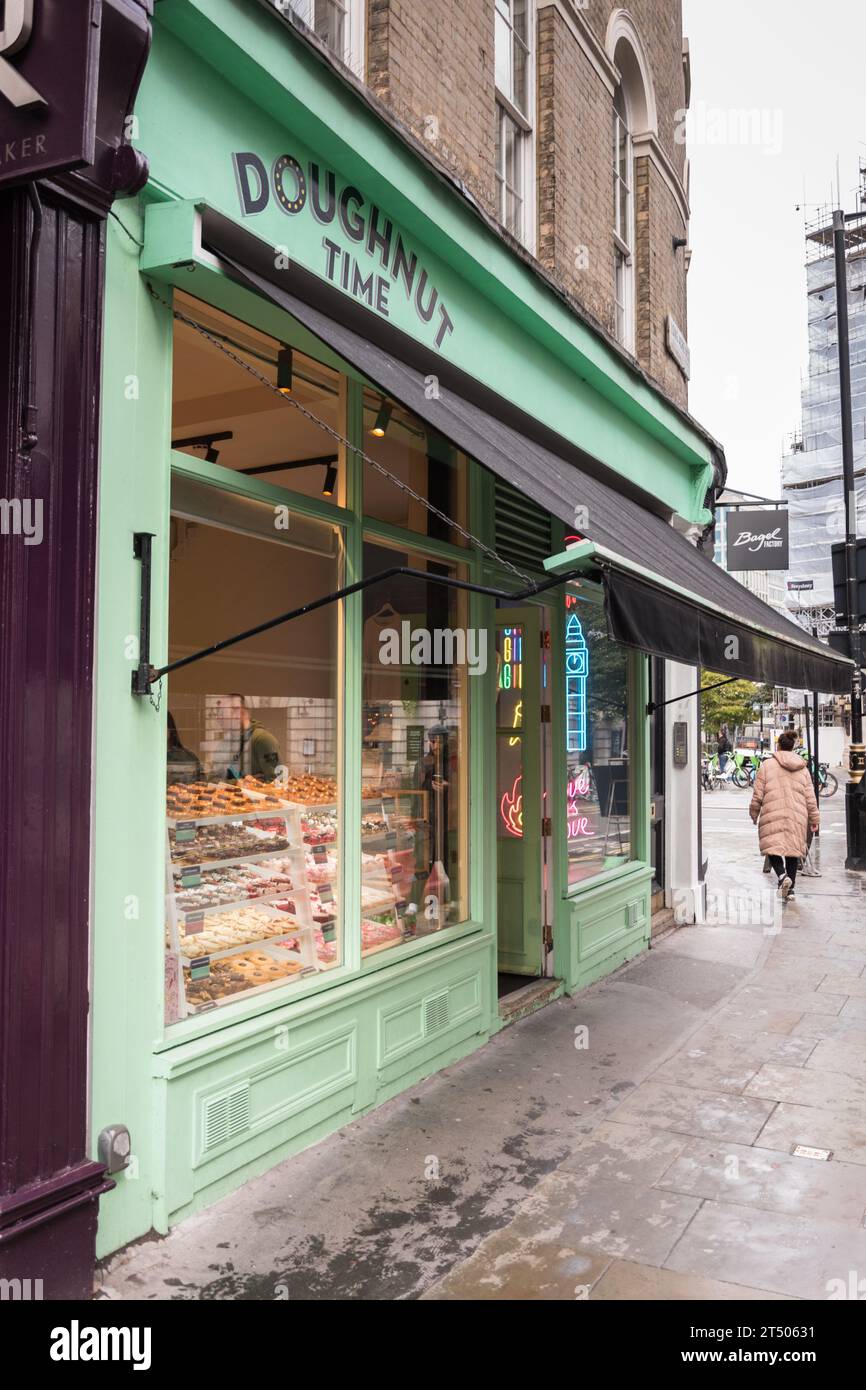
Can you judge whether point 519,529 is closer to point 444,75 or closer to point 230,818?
point 444,75

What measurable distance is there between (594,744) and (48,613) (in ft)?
20.7

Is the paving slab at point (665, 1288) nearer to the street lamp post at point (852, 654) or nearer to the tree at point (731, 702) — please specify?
the street lamp post at point (852, 654)

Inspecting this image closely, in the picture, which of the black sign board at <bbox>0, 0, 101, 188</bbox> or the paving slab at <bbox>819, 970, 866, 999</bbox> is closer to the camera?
the black sign board at <bbox>0, 0, 101, 188</bbox>

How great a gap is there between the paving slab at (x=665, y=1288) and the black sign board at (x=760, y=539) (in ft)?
37.9

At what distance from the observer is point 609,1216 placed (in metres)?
4.24

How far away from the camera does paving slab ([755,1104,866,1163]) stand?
496 cm

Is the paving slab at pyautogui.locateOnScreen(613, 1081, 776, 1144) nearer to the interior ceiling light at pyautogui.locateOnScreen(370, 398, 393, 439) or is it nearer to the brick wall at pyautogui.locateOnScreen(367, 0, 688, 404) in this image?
the interior ceiling light at pyautogui.locateOnScreen(370, 398, 393, 439)

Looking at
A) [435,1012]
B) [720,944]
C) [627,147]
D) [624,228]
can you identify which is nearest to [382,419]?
[435,1012]

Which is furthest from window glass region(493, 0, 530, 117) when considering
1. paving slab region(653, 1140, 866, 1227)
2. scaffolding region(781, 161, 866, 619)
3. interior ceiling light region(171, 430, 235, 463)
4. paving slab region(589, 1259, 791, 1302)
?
scaffolding region(781, 161, 866, 619)

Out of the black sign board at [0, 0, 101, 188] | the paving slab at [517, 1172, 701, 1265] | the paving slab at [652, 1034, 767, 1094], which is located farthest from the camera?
the paving slab at [652, 1034, 767, 1094]

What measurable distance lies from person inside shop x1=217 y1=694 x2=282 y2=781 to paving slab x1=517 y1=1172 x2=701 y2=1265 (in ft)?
7.86

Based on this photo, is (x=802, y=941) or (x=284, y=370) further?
(x=802, y=941)

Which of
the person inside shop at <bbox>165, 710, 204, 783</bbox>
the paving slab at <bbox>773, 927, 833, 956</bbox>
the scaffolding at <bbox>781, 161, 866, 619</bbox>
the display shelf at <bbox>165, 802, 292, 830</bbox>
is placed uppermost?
the scaffolding at <bbox>781, 161, 866, 619</bbox>

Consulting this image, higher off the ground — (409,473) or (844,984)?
(409,473)
